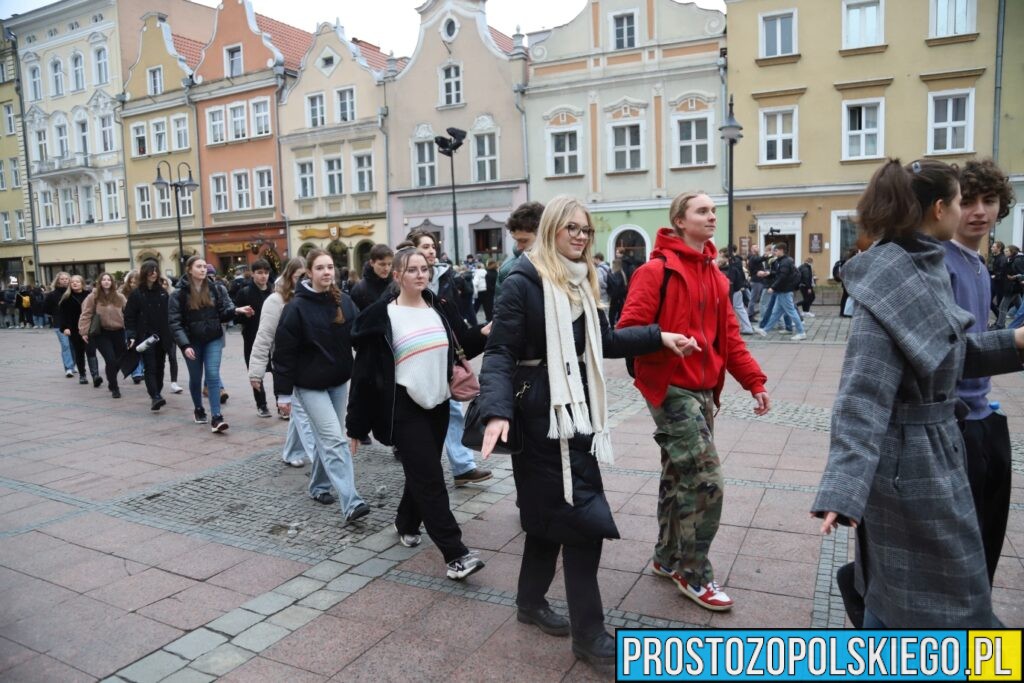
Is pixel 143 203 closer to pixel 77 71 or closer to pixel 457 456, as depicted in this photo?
pixel 77 71

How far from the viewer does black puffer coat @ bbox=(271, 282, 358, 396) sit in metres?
5.25

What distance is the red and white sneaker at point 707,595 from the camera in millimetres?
3598

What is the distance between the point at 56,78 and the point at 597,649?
4826 cm

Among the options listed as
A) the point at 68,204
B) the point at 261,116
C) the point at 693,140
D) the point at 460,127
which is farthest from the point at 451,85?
the point at 68,204

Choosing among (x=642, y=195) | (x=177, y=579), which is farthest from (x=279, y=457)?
(x=642, y=195)

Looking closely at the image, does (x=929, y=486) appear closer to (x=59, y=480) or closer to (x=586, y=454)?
(x=586, y=454)

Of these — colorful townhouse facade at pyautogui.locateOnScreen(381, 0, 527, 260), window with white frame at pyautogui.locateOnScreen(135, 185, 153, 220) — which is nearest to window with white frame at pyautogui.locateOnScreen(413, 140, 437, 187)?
colorful townhouse facade at pyautogui.locateOnScreen(381, 0, 527, 260)

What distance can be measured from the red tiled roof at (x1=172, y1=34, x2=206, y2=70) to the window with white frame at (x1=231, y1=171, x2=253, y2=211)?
6499mm

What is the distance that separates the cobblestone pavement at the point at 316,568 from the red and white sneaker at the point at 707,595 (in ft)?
0.16

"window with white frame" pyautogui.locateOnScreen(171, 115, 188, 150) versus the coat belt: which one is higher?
"window with white frame" pyautogui.locateOnScreen(171, 115, 188, 150)

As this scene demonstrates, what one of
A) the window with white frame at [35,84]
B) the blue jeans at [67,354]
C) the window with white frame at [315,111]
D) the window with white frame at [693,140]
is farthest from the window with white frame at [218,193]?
the blue jeans at [67,354]

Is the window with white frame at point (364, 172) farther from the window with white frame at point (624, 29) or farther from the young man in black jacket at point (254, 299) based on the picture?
the young man in black jacket at point (254, 299)

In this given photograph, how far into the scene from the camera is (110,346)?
11.5 meters

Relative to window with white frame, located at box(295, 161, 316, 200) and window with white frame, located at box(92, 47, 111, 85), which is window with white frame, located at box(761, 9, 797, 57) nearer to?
window with white frame, located at box(295, 161, 316, 200)
